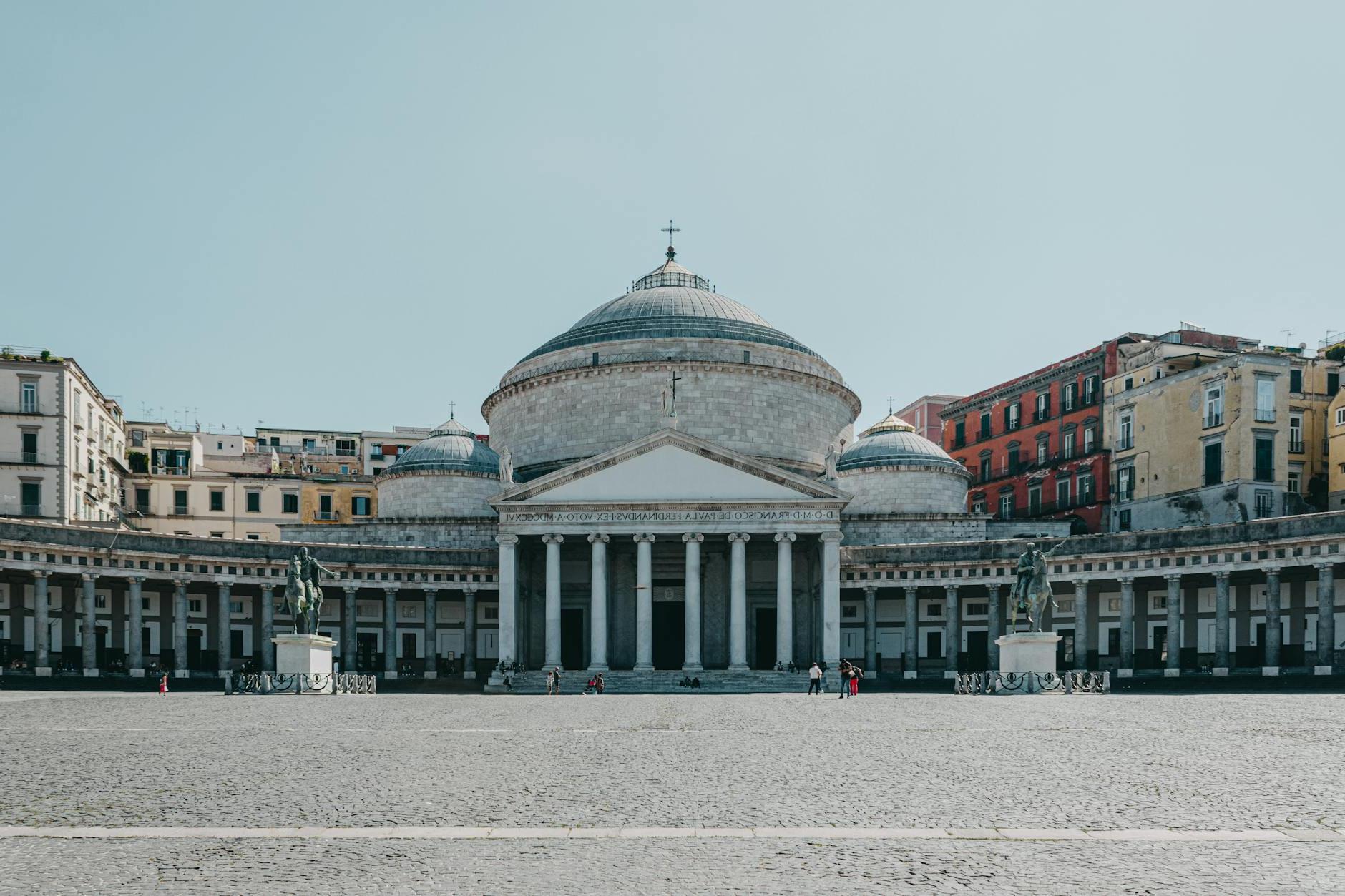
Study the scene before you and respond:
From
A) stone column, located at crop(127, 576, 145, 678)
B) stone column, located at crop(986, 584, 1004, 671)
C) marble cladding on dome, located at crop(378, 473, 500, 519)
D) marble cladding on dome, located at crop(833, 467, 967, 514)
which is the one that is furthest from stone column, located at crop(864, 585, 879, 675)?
stone column, located at crop(127, 576, 145, 678)

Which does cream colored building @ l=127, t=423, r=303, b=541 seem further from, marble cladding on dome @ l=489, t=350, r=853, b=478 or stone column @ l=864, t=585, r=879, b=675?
stone column @ l=864, t=585, r=879, b=675

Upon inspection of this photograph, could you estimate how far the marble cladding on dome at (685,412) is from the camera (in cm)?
7362

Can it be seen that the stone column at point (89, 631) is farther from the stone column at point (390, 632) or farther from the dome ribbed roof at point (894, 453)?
the dome ribbed roof at point (894, 453)

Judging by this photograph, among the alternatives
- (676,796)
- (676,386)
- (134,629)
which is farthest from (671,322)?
(676,796)

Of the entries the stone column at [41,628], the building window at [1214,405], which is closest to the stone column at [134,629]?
the stone column at [41,628]

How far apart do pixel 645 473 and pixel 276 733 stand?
117ft

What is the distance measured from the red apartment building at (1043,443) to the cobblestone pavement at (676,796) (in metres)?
45.4

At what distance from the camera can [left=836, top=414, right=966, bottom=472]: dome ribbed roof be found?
73562 mm

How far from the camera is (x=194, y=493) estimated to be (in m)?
89.1

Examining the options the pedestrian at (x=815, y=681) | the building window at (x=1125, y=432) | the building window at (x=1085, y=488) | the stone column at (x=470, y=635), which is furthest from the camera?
the building window at (x=1085, y=488)

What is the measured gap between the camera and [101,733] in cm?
2705

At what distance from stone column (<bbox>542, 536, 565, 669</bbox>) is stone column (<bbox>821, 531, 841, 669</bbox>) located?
11701mm

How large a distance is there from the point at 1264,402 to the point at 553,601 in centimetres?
3515

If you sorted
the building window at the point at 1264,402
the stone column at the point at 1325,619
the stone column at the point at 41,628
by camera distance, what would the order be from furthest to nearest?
the building window at the point at 1264,402
the stone column at the point at 41,628
the stone column at the point at 1325,619
